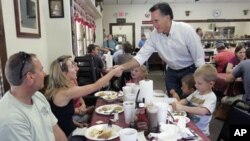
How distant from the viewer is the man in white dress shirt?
7.65 ft

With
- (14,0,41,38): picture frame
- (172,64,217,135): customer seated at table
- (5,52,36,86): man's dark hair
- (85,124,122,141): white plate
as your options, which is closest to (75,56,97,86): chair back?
(14,0,41,38): picture frame

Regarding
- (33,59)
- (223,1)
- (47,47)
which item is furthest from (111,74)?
(223,1)

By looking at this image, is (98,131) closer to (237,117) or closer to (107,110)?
(107,110)

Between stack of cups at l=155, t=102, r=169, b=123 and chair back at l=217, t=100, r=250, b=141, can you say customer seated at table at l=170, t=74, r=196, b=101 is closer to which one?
chair back at l=217, t=100, r=250, b=141

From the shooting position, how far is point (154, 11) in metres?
2.32

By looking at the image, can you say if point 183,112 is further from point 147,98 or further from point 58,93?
point 58,93

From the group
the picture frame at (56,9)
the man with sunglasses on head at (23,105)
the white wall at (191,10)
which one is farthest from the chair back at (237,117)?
the white wall at (191,10)

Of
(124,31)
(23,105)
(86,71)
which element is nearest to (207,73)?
(23,105)

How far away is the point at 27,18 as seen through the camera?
2461mm

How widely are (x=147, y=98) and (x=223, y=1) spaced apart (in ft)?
35.1

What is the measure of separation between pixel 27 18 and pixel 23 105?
55.5 inches

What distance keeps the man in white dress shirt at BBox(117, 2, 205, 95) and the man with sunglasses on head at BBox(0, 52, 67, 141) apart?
111 cm

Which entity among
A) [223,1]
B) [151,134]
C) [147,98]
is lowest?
[151,134]

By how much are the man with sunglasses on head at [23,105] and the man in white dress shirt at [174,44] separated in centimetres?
111
